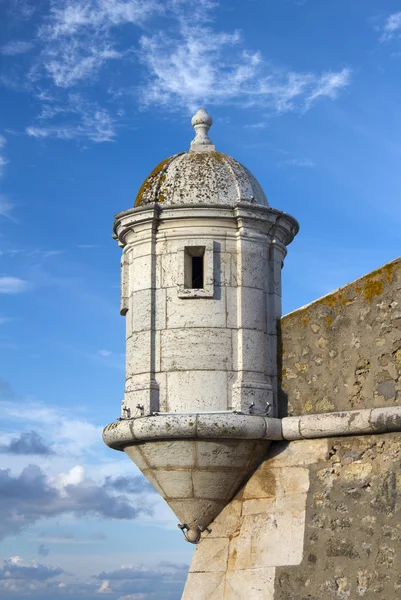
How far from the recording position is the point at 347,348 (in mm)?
9984

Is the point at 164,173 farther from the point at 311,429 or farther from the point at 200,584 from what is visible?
the point at 200,584

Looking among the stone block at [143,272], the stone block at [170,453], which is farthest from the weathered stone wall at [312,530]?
the stone block at [143,272]

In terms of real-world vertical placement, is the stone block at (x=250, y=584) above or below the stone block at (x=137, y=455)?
below

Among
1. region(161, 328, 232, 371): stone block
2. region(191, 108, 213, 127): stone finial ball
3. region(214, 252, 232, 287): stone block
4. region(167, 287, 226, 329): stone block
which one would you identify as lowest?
region(161, 328, 232, 371): stone block

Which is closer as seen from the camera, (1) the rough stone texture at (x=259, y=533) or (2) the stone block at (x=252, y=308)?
(1) the rough stone texture at (x=259, y=533)

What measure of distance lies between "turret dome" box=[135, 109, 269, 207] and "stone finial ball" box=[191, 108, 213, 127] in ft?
1.58

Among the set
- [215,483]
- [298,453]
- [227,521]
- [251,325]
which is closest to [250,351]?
[251,325]

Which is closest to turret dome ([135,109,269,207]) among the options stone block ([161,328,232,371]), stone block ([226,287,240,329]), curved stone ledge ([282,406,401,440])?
stone block ([226,287,240,329])

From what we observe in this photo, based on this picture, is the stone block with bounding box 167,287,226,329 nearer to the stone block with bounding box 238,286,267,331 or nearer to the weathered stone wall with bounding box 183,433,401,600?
the stone block with bounding box 238,286,267,331

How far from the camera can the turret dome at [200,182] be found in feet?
34.8

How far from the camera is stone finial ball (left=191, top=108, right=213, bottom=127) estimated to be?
11.6 metres

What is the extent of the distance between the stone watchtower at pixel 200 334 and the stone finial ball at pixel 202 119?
822 mm

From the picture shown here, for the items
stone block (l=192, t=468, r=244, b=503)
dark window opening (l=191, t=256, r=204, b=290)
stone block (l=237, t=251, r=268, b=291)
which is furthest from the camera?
dark window opening (l=191, t=256, r=204, b=290)

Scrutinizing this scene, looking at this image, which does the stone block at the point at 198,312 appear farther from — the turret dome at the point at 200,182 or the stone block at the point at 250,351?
the turret dome at the point at 200,182
